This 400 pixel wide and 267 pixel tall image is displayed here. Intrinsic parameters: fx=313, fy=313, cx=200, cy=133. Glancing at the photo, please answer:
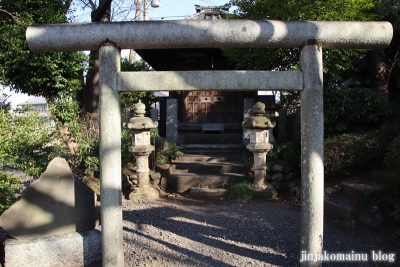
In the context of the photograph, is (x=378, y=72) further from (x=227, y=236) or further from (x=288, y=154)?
(x=227, y=236)

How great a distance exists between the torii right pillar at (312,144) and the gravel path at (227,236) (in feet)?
2.27

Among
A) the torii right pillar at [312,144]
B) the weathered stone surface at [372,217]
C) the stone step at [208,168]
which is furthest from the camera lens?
the stone step at [208,168]

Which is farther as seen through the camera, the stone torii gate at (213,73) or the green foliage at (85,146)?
the green foliage at (85,146)

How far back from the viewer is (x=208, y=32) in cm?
333

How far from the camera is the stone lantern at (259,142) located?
727 cm

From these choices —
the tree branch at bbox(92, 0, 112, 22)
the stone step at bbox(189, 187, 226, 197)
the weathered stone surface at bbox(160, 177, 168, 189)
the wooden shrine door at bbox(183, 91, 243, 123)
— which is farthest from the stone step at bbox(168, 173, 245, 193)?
the tree branch at bbox(92, 0, 112, 22)

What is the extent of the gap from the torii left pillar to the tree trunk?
8.10m

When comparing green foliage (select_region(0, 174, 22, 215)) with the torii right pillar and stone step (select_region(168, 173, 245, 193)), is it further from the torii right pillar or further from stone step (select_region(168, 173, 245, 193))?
stone step (select_region(168, 173, 245, 193))

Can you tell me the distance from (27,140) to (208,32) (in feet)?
12.7

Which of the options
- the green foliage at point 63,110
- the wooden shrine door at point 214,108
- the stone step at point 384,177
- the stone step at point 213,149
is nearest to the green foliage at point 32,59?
the green foliage at point 63,110

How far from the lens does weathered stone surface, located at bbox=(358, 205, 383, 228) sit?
16.3ft

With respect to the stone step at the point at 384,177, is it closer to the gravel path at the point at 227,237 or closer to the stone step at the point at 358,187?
the stone step at the point at 358,187

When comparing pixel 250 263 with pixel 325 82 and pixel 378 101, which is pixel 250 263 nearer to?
pixel 378 101

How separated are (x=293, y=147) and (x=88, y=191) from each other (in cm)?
555
